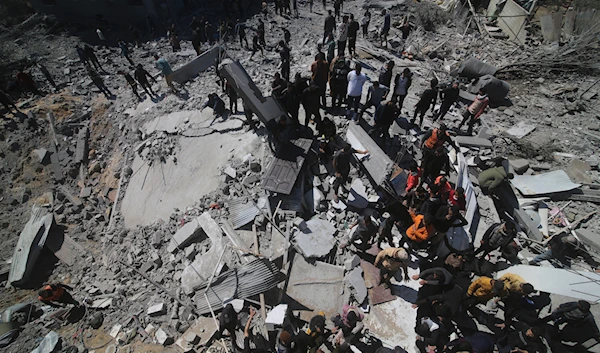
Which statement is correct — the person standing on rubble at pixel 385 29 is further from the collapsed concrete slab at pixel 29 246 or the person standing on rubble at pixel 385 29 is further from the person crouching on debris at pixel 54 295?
the collapsed concrete slab at pixel 29 246

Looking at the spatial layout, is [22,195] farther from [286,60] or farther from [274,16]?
[274,16]

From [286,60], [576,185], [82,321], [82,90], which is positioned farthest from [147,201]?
[576,185]

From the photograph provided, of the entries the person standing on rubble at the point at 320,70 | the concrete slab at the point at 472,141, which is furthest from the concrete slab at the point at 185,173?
the concrete slab at the point at 472,141

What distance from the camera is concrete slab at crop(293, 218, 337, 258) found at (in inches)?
243

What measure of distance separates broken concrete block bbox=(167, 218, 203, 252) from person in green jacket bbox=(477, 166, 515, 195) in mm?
6805

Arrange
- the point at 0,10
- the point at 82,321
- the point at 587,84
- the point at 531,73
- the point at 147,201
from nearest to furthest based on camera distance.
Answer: the point at 82,321
the point at 147,201
the point at 587,84
the point at 531,73
the point at 0,10

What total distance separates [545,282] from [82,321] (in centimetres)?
940

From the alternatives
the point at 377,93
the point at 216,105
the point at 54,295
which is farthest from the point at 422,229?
the point at 54,295

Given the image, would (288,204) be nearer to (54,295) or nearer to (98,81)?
(54,295)

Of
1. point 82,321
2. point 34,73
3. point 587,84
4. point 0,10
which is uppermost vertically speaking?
point 0,10

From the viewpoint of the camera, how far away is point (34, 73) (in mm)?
14758

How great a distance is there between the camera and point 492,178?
6.68m

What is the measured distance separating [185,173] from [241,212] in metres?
2.70

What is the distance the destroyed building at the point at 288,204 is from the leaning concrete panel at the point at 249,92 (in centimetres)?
5
